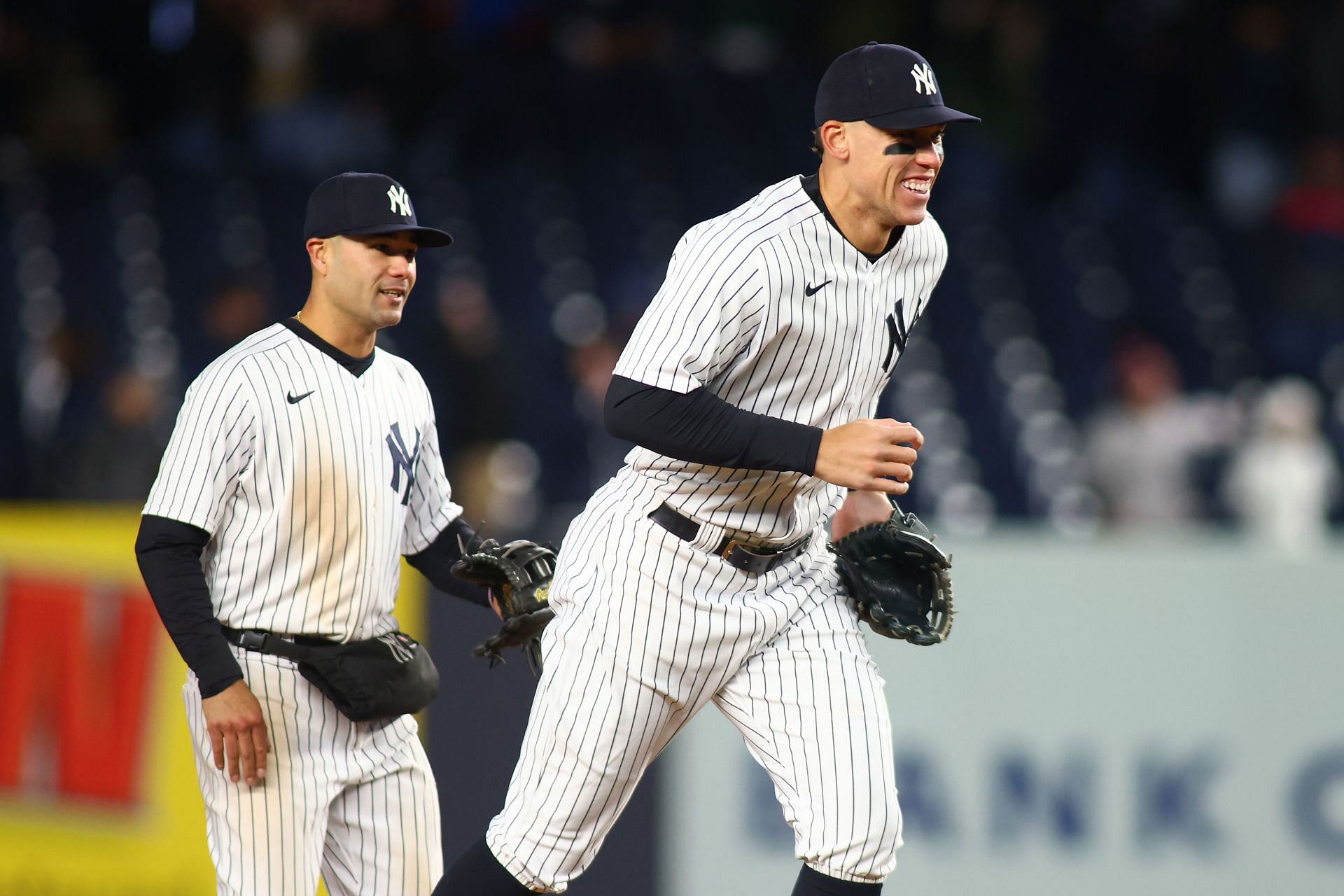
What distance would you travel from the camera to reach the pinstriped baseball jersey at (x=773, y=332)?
10.2 ft

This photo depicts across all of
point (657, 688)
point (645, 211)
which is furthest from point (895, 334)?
point (645, 211)

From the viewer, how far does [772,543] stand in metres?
3.38

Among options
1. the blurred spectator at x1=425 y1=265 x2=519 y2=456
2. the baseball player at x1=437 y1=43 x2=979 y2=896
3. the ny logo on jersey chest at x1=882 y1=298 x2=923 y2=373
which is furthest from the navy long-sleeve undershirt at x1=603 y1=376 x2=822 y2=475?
the blurred spectator at x1=425 y1=265 x2=519 y2=456

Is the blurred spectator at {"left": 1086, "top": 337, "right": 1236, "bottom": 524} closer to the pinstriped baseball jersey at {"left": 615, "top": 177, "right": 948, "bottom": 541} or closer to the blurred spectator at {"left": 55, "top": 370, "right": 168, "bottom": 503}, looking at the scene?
the blurred spectator at {"left": 55, "top": 370, "right": 168, "bottom": 503}

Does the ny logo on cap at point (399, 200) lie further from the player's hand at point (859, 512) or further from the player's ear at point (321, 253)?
the player's hand at point (859, 512)

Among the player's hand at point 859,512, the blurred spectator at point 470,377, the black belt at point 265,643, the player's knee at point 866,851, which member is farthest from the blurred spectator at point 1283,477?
the black belt at point 265,643

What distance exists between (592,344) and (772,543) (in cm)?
449

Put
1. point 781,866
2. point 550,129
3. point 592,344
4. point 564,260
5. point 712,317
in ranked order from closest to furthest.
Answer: point 712,317 → point 781,866 → point 592,344 → point 564,260 → point 550,129

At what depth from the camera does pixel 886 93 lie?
3.18 m

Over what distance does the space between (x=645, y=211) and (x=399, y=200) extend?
6141 millimetres

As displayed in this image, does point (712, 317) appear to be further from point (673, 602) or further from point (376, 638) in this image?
point (376, 638)

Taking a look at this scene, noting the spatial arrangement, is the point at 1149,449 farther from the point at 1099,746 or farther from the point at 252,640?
the point at 252,640

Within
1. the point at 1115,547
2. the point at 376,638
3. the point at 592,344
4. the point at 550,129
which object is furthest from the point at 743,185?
the point at 376,638

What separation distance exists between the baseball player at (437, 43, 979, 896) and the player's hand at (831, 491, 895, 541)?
0.60 ft
